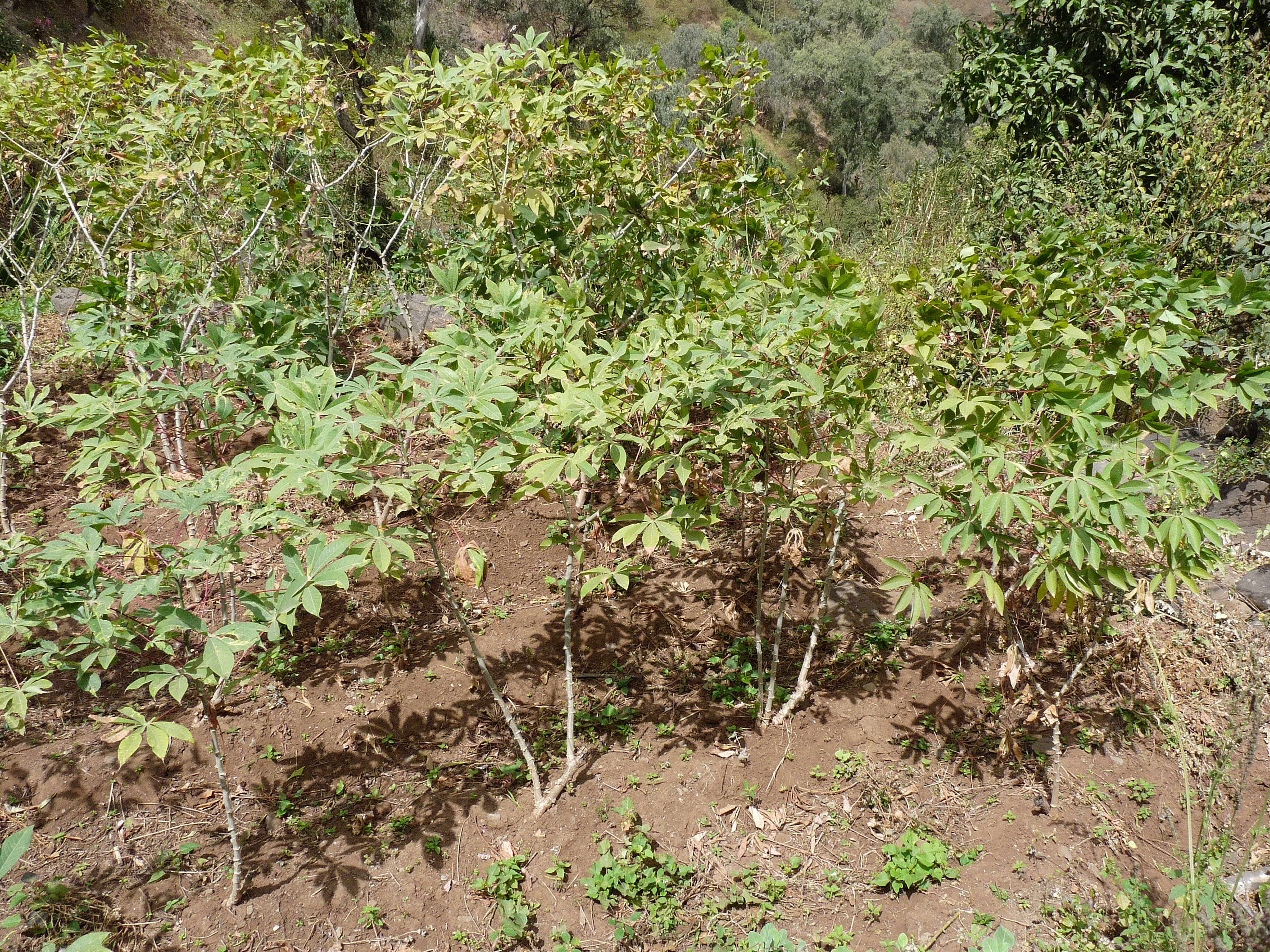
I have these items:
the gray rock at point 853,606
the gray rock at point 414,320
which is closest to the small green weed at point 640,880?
the gray rock at point 853,606

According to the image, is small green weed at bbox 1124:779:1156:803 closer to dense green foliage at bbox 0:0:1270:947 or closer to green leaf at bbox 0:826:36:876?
dense green foliage at bbox 0:0:1270:947

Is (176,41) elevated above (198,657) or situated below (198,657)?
above

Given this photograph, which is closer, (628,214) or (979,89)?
(628,214)

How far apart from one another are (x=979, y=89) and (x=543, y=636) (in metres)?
6.53

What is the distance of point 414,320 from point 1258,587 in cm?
522

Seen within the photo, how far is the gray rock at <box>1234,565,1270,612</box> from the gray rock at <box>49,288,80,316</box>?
719 centimetres

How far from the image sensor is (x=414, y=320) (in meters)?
5.45

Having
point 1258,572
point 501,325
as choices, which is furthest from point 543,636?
point 1258,572

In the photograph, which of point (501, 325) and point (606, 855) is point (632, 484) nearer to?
point (501, 325)

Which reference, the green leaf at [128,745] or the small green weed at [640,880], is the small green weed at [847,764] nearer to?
the small green weed at [640,880]

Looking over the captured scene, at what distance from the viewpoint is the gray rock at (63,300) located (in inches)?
208

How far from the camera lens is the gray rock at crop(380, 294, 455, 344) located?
5.02 m

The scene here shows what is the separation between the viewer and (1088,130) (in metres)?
5.86

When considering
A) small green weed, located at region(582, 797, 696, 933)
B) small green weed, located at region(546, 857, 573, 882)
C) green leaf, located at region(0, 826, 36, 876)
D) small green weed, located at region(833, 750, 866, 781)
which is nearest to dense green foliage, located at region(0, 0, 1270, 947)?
small green weed, located at region(582, 797, 696, 933)
